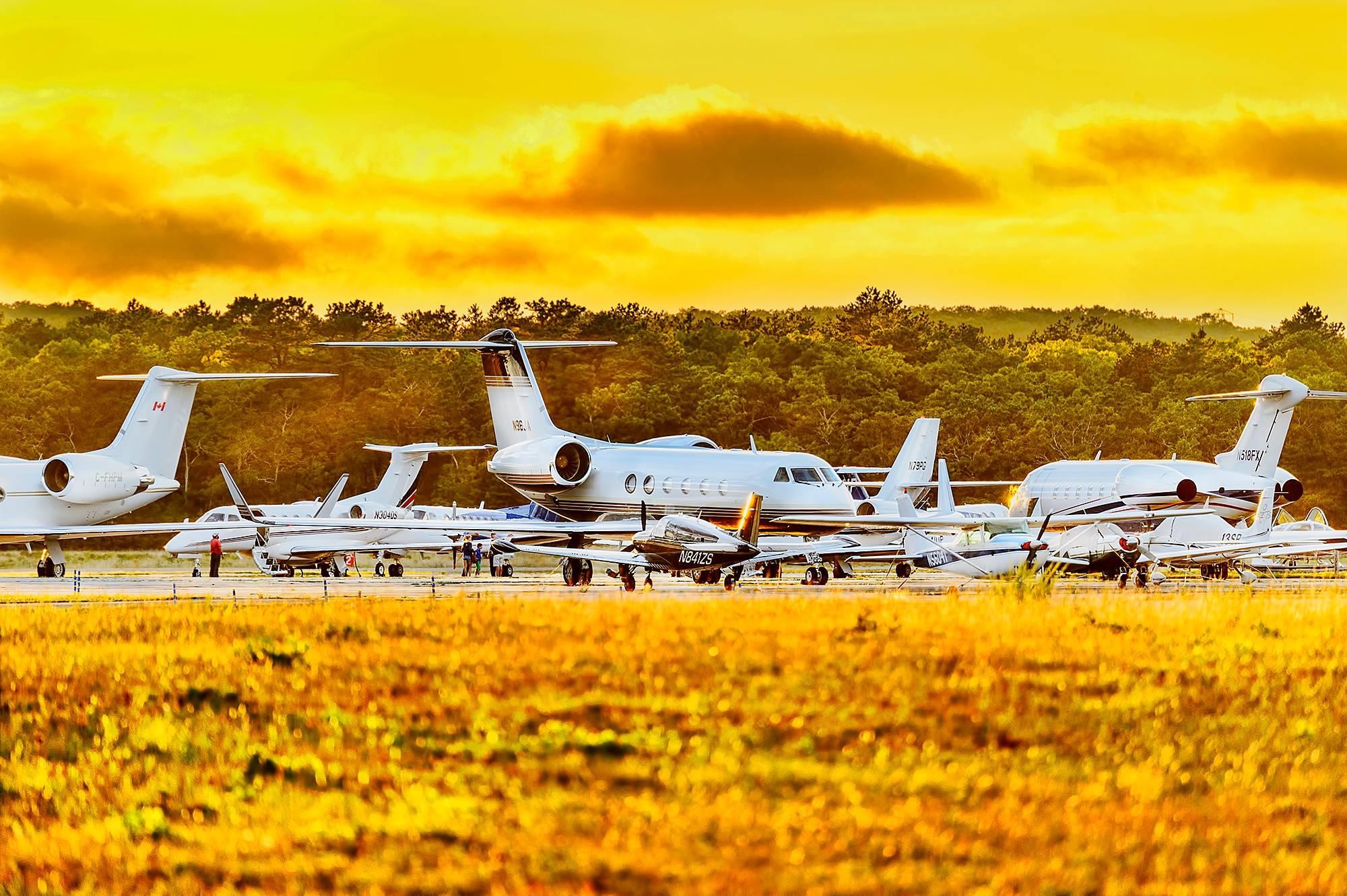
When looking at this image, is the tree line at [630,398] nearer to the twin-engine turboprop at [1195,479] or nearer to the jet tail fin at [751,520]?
the twin-engine turboprop at [1195,479]

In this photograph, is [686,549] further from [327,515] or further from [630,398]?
[630,398]

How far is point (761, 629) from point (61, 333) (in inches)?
5441

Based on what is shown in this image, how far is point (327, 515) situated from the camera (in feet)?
193

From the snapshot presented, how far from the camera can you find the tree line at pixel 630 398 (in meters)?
115

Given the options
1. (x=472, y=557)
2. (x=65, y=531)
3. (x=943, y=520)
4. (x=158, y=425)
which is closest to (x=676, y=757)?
(x=943, y=520)

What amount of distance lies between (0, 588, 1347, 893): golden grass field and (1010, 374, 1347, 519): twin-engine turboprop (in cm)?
4180

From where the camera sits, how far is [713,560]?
4303 centimetres

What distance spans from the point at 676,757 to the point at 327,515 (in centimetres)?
4792

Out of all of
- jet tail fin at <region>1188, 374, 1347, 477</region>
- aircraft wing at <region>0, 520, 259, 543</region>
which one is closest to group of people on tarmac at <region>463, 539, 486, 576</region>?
aircraft wing at <region>0, 520, 259, 543</region>

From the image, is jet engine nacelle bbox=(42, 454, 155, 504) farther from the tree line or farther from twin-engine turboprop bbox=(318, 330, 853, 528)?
the tree line

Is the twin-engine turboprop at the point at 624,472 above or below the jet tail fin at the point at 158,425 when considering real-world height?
below

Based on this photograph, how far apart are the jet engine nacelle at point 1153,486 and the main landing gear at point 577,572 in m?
23.2

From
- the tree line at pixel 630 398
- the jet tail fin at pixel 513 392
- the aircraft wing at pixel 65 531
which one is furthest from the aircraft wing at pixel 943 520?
the tree line at pixel 630 398

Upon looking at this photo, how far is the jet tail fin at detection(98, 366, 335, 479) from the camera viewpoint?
58.0 meters
